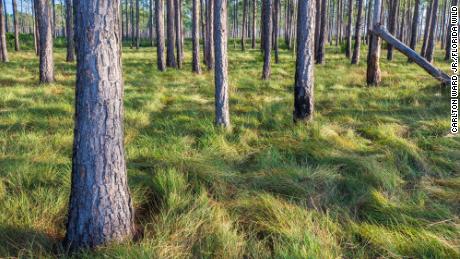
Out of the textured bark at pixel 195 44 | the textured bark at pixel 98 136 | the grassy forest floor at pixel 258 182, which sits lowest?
the grassy forest floor at pixel 258 182

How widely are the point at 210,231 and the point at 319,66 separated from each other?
1468 cm

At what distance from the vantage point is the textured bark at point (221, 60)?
19.4ft

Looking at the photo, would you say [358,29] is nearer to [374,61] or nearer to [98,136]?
[374,61]

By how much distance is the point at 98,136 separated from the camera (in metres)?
2.57

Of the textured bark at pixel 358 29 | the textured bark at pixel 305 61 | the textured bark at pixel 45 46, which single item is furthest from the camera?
the textured bark at pixel 358 29

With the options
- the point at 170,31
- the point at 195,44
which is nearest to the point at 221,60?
the point at 195,44

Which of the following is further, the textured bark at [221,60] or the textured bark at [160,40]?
the textured bark at [160,40]

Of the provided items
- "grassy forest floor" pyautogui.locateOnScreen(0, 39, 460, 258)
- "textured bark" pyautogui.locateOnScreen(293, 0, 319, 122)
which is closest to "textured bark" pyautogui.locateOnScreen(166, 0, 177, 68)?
"grassy forest floor" pyautogui.locateOnScreen(0, 39, 460, 258)

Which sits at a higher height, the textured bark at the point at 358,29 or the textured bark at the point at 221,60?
the textured bark at the point at 358,29

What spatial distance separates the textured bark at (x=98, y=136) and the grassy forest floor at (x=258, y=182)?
21 centimetres

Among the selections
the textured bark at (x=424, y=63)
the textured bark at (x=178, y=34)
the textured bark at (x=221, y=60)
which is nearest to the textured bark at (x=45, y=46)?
the textured bark at (x=178, y=34)

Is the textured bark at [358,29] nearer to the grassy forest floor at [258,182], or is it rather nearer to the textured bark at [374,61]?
the textured bark at [374,61]

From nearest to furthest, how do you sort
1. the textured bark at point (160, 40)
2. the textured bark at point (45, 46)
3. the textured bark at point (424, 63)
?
the textured bark at point (424, 63) < the textured bark at point (45, 46) < the textured bark at point (160, 40)

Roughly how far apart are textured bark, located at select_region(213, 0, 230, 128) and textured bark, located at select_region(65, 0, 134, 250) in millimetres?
3566
